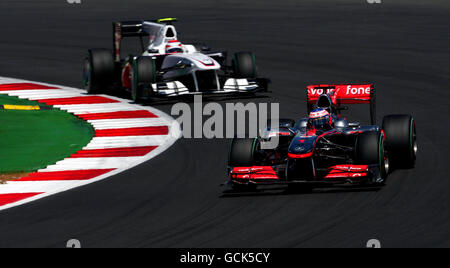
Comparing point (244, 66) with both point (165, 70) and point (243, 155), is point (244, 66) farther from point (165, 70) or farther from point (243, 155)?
→ point (243, 155)

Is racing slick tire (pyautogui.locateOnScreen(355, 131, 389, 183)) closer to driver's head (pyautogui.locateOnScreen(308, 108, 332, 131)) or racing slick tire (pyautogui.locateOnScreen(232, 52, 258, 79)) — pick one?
driver's head (pyautogui.locateOnScreen(308, 108, 332, 131))

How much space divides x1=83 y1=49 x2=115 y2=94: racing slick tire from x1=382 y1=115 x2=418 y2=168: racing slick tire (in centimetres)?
934

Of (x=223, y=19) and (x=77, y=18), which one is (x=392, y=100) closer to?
(x=223, y=19)

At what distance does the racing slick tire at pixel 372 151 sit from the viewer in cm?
1200

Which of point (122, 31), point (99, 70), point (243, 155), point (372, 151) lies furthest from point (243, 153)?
point (122, 31)

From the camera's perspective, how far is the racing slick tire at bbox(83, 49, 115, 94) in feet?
69.1

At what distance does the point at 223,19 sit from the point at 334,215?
23622 mm

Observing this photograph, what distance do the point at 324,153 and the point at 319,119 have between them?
1.38ft

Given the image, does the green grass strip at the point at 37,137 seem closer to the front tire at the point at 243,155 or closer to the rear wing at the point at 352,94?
the front tire at the point at 243,155

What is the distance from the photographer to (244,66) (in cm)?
2017

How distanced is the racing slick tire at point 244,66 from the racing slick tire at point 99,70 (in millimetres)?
2720

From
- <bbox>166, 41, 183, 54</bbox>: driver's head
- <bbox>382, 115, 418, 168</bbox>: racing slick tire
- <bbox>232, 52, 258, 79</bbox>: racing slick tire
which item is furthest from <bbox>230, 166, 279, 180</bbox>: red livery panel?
<bbox>166, 41, 183, 54</bbox>: driver's head
